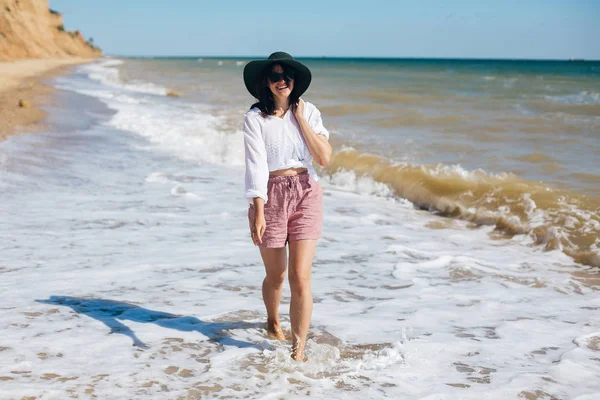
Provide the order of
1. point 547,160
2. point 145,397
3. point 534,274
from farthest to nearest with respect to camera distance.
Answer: point 547,160 < point 534,274 < point 145,397

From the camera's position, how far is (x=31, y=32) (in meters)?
67.9

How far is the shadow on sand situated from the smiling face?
1630 millimetres

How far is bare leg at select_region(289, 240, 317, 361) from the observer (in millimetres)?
3637

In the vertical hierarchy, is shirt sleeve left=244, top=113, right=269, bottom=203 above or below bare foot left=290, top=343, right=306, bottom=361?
above

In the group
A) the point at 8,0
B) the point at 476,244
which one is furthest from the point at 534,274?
the point at 8,0

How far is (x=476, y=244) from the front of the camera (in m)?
7.02

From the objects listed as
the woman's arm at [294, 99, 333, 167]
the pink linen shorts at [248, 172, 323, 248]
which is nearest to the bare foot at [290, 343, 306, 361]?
the pink linen shorts at [248, 172, 323, 248]

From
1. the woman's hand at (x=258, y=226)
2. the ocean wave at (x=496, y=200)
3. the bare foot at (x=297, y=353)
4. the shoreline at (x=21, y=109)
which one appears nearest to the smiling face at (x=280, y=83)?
the woman's hand at (x=258, y=226)

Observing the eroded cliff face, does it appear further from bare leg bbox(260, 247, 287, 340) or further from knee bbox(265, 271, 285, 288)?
knee bbox(265, 271, 285, 288)

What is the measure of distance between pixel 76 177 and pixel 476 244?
5.80 m

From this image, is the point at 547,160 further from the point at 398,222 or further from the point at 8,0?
the point at 8,0

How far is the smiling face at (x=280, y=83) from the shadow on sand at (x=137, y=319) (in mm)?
1630

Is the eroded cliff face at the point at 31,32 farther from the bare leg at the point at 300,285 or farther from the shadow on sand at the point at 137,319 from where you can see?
the bare leg at the point at 300,285

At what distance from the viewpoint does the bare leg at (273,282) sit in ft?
12.5
